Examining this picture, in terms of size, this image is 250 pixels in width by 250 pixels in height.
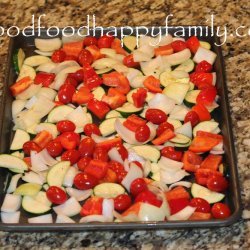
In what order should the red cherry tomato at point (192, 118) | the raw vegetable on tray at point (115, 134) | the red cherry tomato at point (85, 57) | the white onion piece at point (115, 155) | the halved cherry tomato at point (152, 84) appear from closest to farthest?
the raw vegetable on tray at point (115, 134)
the white onion piece at point (115, 155)
the red cherry tomato at point (192, 118)
the halved cherry tomato at point (152, 84)
the red cherry tomato at point (85, 57)

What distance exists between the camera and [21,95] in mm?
1707

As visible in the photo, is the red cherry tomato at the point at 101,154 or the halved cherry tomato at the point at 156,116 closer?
the red cherry tomato at the point at 101,154

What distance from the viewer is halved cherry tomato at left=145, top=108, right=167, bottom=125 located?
159 cm

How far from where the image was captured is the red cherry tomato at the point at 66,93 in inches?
66.2

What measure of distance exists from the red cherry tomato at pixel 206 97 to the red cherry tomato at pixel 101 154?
32 centimetres

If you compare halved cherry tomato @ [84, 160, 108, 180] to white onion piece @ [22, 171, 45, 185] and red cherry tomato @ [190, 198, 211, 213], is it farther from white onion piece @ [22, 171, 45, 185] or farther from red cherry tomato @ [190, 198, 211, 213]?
red cherry tomato @ [190, 198, 211, 213]

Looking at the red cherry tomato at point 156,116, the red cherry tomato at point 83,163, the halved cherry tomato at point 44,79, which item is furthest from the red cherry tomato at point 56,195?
the halved cherry tomato at point 44,79

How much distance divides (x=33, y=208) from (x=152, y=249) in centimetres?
30

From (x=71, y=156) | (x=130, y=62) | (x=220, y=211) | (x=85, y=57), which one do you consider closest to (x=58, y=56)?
(x=85, y=57)

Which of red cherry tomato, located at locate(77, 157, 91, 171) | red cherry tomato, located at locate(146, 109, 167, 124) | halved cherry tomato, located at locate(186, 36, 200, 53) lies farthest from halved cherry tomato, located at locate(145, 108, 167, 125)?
halved cherry tomato, located at locate(186, 36, 200, 53)

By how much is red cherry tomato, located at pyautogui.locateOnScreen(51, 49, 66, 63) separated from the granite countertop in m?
0.16

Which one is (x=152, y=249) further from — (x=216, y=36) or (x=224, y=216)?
(x=216, y=36)

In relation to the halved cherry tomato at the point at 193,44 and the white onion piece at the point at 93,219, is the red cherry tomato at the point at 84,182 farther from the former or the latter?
the halved cherry tomato at the point at 193,44

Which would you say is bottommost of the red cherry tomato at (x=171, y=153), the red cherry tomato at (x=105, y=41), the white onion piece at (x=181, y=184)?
the white onion piece at (x=181, y=184)
